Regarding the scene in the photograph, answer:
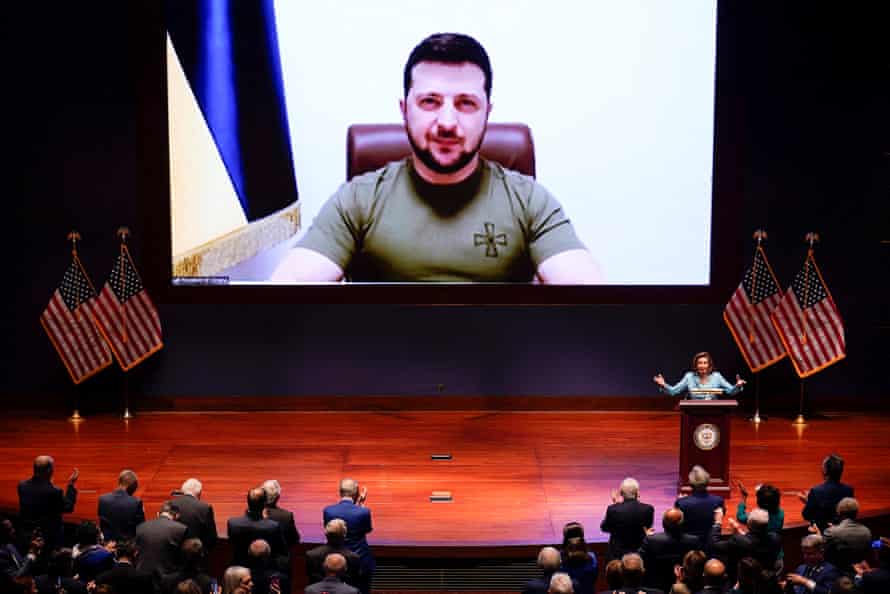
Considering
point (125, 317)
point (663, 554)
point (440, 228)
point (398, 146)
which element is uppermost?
point (398, 146)

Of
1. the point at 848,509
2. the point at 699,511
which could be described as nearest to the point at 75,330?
the point at 699,511

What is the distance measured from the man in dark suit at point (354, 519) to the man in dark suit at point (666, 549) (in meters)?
1.63

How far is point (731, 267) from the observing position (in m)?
12.3

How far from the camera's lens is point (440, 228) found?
39.4ft

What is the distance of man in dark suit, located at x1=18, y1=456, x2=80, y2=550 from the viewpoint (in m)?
8.08

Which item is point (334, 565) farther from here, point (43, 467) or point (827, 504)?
point (827, 504)

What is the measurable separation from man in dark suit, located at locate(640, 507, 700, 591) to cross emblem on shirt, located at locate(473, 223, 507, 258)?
497 cm

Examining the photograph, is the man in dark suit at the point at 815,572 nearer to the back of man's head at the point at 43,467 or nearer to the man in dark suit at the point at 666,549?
the man in dark suit at the point at 666,549

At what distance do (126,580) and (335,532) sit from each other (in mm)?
1118

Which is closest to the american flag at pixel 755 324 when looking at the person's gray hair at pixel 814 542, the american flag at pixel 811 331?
the american flag at pixel 811 331

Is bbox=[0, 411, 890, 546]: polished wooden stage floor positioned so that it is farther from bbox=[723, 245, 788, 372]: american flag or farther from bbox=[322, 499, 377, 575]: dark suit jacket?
bbox=[322, 499, 377, 575]: dark suit jacket

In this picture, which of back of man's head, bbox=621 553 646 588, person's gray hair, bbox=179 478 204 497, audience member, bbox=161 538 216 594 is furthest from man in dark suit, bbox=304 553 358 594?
person's gray hair, bbox=179 478 204 497

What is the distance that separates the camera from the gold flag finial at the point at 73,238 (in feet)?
39.6

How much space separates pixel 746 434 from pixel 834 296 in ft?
5.81
